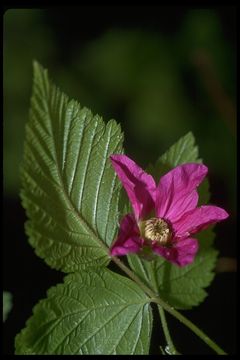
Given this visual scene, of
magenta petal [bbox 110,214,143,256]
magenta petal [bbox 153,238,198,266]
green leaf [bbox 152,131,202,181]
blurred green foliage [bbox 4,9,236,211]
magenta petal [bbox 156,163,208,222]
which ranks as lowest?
magenta petal [bbox 153,238,198,266]

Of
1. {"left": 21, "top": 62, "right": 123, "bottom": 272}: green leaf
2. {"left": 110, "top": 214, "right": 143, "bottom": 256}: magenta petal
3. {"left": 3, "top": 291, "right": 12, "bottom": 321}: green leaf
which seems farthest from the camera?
{"left": 3, "top": 291, "right": 12, "bottom": 321}: green leaf

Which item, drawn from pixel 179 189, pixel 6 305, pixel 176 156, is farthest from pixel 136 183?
pixel 6 305

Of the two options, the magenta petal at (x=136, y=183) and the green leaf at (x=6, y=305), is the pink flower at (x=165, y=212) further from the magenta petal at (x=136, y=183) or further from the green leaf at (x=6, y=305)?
the green leaf at (x=6, y=305)

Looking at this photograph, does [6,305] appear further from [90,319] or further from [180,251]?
[180,251]

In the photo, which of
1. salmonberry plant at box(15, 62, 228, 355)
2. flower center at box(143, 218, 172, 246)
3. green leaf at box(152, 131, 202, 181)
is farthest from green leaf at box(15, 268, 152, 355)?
green leaf at box(152, 131, 202, 181)

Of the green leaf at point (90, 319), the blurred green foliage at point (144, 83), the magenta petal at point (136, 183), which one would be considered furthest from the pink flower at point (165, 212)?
the blurred green foliage at point (144, 83)

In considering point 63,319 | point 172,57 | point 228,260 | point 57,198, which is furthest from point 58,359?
point 172,57

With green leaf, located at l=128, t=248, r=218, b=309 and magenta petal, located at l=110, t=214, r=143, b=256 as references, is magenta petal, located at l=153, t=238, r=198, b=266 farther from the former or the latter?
green leaf, located at l=128, t=248, r=218, b=309
